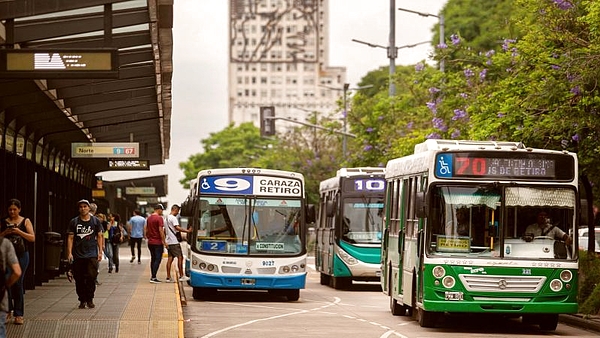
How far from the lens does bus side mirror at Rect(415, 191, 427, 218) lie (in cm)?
2089

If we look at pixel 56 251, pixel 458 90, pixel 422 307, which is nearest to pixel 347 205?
pixel 458 90

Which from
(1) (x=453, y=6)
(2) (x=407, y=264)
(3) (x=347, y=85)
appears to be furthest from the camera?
(1) (x=453, y=6)

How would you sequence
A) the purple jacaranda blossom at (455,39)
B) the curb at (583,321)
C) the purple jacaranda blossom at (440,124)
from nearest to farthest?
the curb at (583,321) < the purple jacaranda blossom at (455,39) < the purple jacaranda blossom at (440,124)

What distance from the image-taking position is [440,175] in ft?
69.3

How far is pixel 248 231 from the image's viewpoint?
2934 cm

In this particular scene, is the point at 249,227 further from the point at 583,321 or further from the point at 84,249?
the point at 583,321

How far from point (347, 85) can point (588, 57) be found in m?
42.0

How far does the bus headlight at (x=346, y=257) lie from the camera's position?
3469cm

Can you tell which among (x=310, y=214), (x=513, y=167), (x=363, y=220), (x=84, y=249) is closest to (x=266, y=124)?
(x=363, y=220)

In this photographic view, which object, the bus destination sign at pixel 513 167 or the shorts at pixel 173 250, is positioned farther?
the shorts at pixel 173 250


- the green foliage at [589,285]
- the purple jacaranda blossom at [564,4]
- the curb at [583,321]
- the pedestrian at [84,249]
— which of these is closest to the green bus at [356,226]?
the green foliage at [589,285]

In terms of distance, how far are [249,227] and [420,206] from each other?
353 inches

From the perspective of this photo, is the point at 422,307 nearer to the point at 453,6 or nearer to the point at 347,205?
the point at 347,205

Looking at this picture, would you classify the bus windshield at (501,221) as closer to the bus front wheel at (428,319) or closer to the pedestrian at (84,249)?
the bus front wheel at (428,319)
